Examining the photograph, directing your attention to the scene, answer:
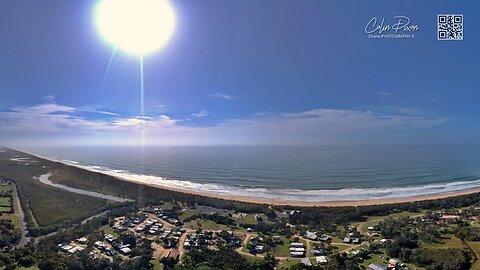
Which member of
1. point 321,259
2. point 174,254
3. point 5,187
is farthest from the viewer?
point 5,187

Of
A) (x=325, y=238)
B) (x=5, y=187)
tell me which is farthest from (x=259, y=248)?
(x=5, y=187)

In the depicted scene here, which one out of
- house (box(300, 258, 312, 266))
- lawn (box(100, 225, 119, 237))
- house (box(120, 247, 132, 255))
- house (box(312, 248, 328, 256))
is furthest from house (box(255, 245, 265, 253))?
lawn (box(100, 225, 119, 237))

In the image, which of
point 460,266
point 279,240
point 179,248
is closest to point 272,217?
point 279,240

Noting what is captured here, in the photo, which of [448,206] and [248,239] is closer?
[248,239]

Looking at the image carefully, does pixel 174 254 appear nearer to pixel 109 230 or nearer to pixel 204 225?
pixel 204 225

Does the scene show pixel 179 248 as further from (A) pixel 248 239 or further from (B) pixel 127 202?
(B) pixel 127 202

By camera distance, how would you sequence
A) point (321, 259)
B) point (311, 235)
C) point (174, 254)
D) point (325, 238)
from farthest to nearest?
point (311, 235) < point (325, 238) < point (174, 254) < point (321, 259)

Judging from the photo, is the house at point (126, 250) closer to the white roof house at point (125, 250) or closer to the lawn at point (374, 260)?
the white roof house at point (125, 250)

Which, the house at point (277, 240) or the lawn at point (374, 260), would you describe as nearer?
the lawn at point (374, 260)

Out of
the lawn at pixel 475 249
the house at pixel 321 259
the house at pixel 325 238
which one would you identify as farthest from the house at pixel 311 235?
the lawn at pixel 475 249

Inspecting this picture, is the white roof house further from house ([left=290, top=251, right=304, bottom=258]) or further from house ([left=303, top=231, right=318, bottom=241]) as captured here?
house ([left=303, top=231, right=318, bottom=241])

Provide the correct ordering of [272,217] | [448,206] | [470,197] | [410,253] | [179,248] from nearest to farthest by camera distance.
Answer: [410,253], [179,248], [272,217], [448,206], [470,197]
